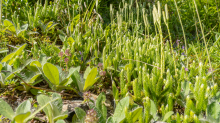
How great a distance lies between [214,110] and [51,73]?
1330 millimetres

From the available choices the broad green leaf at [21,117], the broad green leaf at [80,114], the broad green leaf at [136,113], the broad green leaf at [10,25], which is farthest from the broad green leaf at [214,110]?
the broad green leaf at [10,25]

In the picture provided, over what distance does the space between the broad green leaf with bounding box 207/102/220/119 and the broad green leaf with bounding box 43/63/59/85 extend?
1258 millimetres

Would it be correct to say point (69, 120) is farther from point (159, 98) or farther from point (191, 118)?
point (191, 118)

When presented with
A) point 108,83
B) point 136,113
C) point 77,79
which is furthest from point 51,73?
point 136,113

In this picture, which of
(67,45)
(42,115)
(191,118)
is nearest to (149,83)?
(191,118)

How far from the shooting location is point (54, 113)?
1.38m

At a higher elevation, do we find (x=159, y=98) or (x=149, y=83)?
(x=149, y=83)

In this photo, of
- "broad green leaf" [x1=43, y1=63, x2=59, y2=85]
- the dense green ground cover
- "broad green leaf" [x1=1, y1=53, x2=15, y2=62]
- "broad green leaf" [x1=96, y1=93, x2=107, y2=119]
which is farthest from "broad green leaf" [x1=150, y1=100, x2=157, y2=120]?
"broad green leaf" [x1=1, y1=53, x2=15, y2=62]

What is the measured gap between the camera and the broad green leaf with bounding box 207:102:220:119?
1.31 meters

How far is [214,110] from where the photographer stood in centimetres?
133

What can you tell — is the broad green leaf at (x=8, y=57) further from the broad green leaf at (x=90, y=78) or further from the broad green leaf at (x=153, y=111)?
the broad green leaf at (x=153, y=111)

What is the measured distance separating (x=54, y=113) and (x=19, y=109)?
0.25 meters

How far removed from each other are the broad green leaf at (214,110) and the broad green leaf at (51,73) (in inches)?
49.5

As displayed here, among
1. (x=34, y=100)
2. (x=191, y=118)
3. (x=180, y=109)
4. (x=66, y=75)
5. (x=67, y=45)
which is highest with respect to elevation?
(x=67, y=45)
